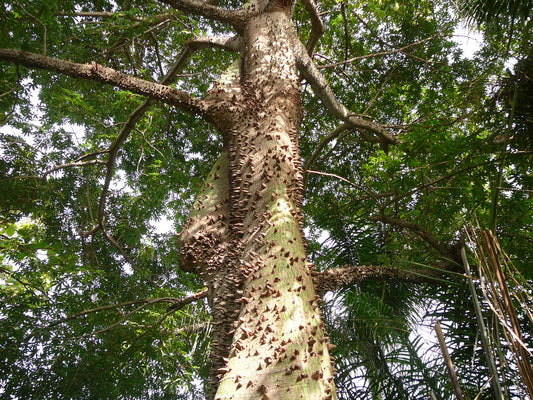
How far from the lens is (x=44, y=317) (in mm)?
3773

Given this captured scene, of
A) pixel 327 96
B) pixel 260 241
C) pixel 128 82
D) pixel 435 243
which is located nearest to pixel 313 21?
pixel 327 96

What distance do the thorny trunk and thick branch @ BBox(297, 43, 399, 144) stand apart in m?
0.28

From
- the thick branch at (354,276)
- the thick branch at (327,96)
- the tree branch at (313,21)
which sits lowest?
the thick branch at (354,276)

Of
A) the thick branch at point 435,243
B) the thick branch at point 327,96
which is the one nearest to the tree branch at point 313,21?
the thick branch at point 327,96

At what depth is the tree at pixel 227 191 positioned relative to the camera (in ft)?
5.38

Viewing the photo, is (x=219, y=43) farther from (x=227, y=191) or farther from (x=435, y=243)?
(x=435, y=243)

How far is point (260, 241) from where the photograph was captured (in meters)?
1.66

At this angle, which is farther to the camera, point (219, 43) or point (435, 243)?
point (219, 43)

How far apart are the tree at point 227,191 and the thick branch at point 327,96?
0.06 ft

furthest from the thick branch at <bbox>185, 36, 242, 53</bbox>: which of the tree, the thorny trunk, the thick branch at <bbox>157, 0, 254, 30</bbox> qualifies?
the thorny trunk

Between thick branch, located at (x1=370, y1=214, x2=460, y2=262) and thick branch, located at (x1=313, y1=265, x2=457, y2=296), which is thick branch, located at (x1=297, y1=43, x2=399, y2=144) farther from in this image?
thick branch, located at (x1=313, y1=265, x2=457, y2=296)

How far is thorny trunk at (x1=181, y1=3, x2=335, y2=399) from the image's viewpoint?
123 cm

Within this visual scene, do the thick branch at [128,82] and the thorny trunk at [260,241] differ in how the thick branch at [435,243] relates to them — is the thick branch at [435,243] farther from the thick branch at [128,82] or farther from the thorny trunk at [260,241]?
the thick branch at [128,82]

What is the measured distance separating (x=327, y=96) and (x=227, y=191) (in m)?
1.80
